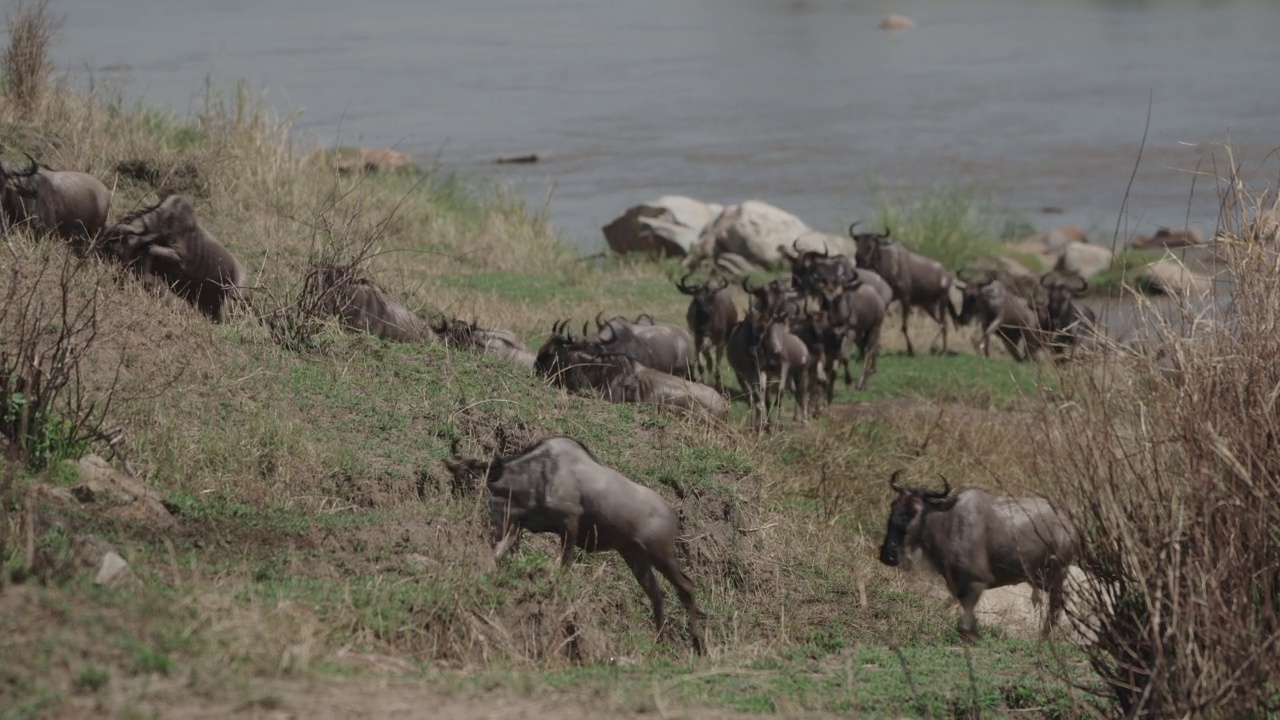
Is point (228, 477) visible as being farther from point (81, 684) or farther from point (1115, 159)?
point (1115, 159)

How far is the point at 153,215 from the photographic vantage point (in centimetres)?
1069

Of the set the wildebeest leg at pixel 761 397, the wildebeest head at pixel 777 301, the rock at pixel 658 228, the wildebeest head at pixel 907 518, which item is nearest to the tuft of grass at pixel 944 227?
the rock at pixel 658 228

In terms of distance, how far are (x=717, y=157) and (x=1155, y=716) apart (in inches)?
988

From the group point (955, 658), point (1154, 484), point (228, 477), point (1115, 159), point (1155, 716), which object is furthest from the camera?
point (1115, 159)

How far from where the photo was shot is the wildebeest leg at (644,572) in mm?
7700

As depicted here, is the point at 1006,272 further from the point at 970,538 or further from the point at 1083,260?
the point at 970,538

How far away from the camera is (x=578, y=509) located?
757cm

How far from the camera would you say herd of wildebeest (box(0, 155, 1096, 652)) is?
764 cm

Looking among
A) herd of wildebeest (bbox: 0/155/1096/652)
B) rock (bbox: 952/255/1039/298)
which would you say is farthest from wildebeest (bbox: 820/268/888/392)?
rock (bbox: 952/255/1039/298)

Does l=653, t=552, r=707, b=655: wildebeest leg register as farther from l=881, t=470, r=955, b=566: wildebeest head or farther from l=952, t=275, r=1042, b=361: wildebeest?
l=952, t=275, r=1042, b=361: wildebeest

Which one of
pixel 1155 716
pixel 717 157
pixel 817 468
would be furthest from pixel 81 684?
pixel 717 157

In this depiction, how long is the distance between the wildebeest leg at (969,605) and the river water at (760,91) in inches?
434

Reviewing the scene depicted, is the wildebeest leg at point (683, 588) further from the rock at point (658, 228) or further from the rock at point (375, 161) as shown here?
the rock at point (658, 228)

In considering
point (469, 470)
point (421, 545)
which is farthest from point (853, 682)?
point (469, 470)
